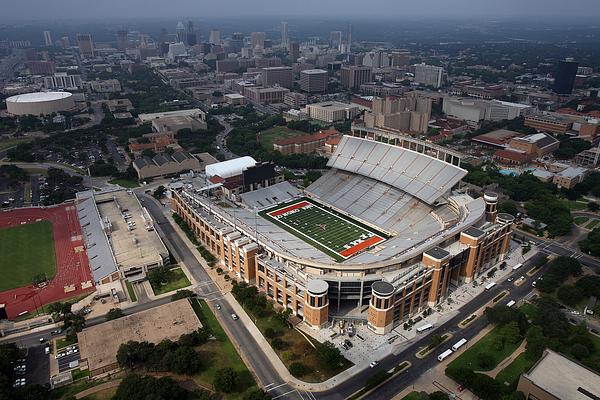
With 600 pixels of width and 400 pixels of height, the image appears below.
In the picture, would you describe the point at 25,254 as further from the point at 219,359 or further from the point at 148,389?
the point at 148,389

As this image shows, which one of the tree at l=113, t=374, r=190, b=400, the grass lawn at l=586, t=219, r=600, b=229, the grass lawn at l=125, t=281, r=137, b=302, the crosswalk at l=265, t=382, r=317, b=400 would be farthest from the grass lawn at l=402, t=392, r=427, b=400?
the grass lawn at l=586, t=219, r=600, b=229

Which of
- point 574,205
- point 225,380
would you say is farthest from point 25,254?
point 574,205

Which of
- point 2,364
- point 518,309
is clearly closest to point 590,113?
point 518,309

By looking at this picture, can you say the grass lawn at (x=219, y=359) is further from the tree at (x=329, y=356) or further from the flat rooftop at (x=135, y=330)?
the tree at (x=329, y=356)

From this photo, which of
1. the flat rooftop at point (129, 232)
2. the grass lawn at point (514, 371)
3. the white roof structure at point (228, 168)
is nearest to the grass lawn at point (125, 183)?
the flat rooftop at point (129, 232)

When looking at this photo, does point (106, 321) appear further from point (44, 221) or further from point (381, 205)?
point (381, 205)

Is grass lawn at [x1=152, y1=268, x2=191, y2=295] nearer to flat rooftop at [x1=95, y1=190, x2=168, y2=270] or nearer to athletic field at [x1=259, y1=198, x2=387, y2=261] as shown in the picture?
Answer: flat rooftop at [x1=95, y1=190, x2=168, y2=270]
